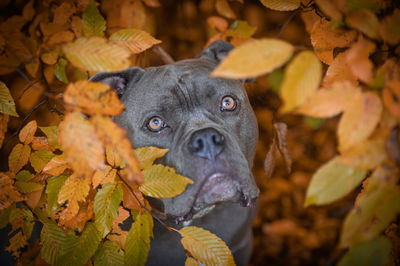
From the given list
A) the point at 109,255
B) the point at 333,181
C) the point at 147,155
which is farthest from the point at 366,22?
the point at 109,255

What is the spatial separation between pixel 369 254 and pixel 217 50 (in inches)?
79.6

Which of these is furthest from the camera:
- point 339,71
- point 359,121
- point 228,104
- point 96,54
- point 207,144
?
point 228,104

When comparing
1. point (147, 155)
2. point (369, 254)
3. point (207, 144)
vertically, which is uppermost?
point (369, 254)

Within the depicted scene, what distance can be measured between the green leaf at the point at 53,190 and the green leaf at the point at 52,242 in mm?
147

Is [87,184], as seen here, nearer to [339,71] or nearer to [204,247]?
[204,247]

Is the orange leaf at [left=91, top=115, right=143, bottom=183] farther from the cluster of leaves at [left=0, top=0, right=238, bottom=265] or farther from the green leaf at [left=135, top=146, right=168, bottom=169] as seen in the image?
the green leaf at [left=135, top=146, right=168, bottom=169]

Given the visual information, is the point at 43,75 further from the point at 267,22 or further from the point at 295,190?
the point at 267,22

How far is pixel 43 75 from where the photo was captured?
220 cm

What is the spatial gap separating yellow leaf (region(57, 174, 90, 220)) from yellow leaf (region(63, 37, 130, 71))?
2.17ft

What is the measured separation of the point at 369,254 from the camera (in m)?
1.11

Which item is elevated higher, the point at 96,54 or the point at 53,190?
the point at 96,54

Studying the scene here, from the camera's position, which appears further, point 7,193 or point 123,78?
point 123,78

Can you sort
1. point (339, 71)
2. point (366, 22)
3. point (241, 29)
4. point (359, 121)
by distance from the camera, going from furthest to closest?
point (241, 29) < point (339, 71) < point (366, 22) < point (359, 121)

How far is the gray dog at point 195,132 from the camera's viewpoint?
1906mm
